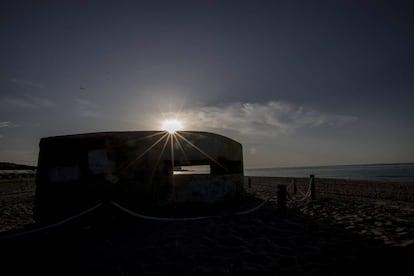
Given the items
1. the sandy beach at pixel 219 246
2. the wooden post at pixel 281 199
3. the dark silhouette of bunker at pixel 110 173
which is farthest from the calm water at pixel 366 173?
the dark silhouette of bunker at pixel 110 173

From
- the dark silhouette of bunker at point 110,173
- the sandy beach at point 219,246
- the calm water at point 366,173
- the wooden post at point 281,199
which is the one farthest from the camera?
the calm water at point 366,173

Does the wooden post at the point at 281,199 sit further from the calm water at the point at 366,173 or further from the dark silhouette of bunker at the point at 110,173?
the calm water at the point at 366,173

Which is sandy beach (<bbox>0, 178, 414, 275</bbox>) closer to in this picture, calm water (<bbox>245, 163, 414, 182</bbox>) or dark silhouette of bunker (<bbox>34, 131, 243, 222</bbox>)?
dark silhouette of bunker (<bbox>34, 131, 243, 222</bbox>)

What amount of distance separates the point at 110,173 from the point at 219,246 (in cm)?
340

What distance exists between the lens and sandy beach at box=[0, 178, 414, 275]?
344cm

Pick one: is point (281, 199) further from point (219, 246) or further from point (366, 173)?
point (366, 173)

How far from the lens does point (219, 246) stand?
14.1ft

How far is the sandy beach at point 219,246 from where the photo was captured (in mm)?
3441

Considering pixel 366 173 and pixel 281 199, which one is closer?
pixel 281 199

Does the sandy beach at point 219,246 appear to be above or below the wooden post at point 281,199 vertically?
below

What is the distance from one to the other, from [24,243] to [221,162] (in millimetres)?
5470

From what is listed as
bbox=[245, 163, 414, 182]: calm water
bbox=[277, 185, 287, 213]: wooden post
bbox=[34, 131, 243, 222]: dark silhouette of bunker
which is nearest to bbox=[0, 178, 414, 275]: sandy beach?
bbox=[277, 185, 287, 213]: wooden post

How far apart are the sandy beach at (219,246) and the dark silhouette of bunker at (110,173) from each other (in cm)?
51

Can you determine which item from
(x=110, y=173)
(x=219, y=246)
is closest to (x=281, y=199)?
(x=219, y=246)
